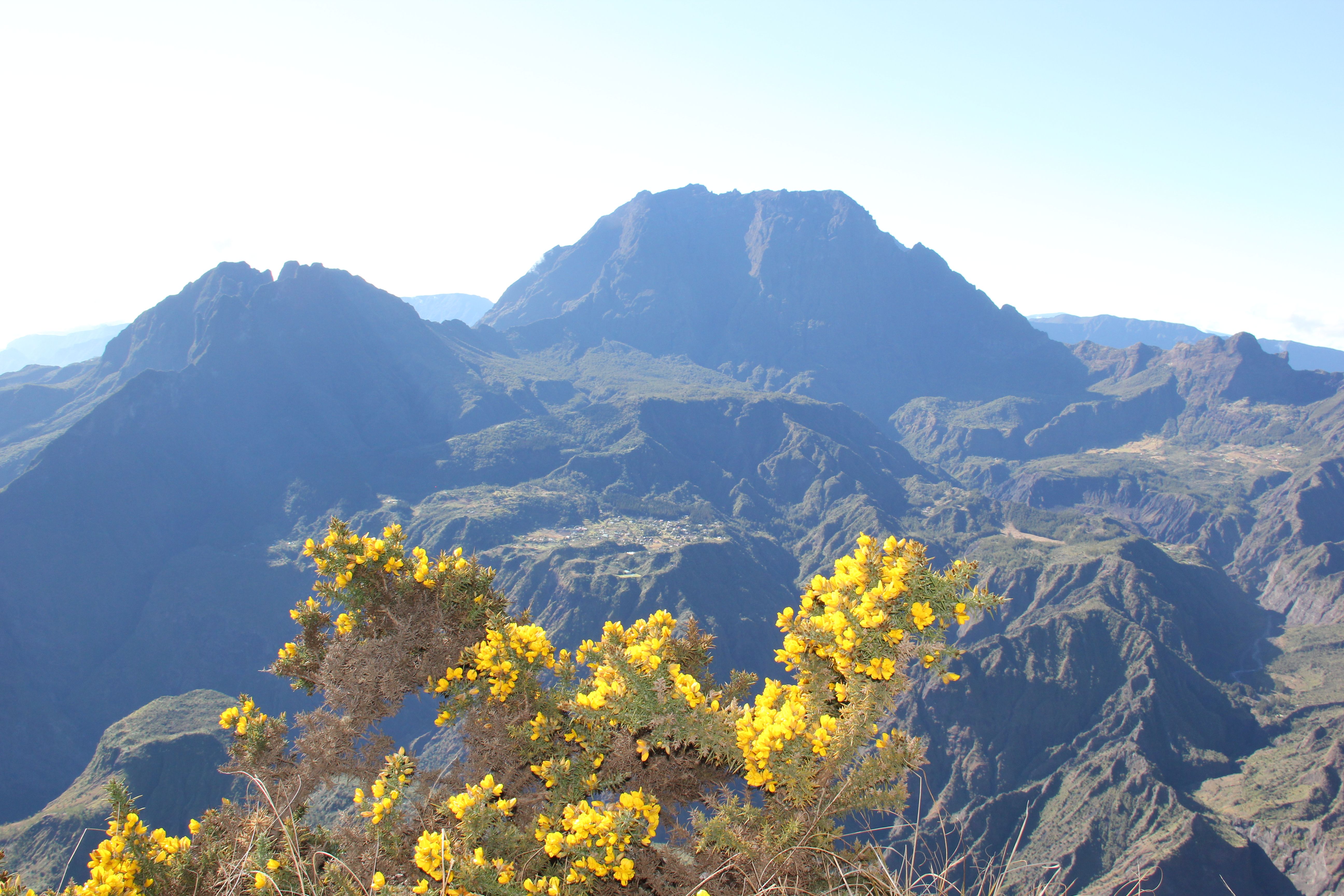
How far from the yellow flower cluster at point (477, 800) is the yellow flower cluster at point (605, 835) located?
77 cm

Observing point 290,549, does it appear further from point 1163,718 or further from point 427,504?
point 1163,718

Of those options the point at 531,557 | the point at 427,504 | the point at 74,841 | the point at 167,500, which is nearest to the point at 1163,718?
the point at 531,557

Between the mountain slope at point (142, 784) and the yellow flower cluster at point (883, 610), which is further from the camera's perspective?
the mountain slope at point (142, 784)

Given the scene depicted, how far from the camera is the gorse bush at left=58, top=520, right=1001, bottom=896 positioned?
25.1 ft

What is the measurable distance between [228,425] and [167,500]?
34668mm

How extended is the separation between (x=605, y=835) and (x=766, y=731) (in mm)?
2216

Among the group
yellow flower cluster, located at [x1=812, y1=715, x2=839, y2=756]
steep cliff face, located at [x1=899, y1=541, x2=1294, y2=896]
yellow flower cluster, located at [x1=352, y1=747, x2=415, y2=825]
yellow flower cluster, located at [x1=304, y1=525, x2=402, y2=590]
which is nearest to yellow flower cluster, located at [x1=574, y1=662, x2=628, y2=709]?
yellow flower cluster, located at [x1=352, y1=747, x2=415, y2=825]

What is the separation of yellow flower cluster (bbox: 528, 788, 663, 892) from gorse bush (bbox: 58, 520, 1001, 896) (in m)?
0.03

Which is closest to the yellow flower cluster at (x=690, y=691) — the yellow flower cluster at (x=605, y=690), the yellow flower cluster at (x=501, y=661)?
the yellow flower cluster at (x=605, y=690)

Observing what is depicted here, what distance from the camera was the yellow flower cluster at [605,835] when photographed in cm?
736

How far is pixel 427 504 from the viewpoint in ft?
588

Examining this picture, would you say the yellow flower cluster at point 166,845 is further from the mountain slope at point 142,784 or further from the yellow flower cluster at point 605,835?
the mountain slope at point 142,784

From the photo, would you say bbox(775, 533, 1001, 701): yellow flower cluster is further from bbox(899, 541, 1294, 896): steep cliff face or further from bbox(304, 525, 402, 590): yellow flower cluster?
bbox(899, 541, 1294, 896): steep cliff face

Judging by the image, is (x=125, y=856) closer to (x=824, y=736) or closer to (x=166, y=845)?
(x=166, y=845)
